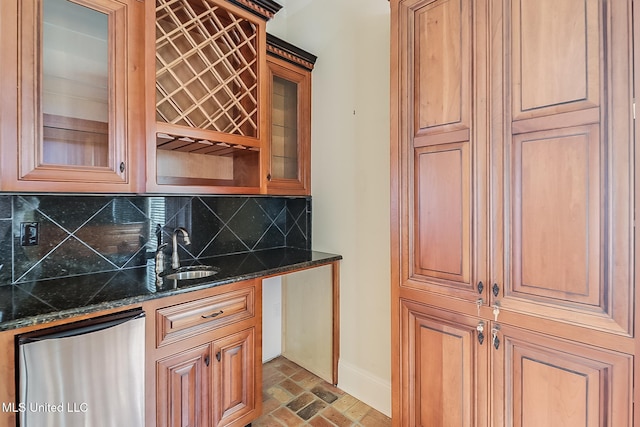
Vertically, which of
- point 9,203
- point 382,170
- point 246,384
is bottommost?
→ point 246,384

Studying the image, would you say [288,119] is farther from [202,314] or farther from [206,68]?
[202,314]

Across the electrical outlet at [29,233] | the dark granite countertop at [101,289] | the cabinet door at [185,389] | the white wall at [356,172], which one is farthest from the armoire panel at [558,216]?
the electrical outlet at [29,233]

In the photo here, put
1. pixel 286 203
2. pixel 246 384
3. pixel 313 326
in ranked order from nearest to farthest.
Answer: pixel 246 384 → pixel 313 326 → pixel 286 203

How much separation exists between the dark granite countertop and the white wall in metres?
0.37

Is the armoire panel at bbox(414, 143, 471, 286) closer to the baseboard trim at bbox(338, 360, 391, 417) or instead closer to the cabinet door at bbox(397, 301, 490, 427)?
the cabinet door at bbox(397, 301, 490, 427)

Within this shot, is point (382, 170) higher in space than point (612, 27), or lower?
lower

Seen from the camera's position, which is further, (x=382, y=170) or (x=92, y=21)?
(x=382, y=170)

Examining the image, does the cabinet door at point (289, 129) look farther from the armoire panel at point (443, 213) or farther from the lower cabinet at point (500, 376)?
the lower cabinet at point (500, 376)

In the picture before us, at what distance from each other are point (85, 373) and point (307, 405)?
1388 millimetres

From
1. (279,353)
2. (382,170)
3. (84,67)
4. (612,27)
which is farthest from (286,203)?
(612,27)

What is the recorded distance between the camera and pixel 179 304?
1.44m

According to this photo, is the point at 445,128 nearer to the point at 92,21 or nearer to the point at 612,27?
the point at 612,27

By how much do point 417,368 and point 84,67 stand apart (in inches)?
83.6

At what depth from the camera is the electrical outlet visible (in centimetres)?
150
